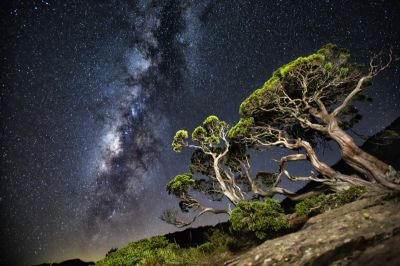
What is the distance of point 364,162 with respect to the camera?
49.8 feet

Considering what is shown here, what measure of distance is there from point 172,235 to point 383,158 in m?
27.4

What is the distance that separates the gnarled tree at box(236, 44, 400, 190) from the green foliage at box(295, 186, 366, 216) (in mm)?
1129

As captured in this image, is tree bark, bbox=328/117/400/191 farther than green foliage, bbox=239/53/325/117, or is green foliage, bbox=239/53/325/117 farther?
green foliage, bbox=239/53/325/117

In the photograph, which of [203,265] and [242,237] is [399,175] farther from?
[203,265]

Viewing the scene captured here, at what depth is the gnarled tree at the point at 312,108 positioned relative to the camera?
16.3m

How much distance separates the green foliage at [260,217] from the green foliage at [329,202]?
1.55 m

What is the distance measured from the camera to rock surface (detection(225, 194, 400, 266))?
5809 millimetres

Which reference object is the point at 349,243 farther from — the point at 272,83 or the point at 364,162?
the point at 272,83

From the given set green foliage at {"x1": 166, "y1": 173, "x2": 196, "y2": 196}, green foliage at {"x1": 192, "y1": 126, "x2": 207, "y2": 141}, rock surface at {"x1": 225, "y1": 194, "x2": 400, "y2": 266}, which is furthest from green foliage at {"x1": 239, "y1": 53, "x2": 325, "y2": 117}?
rock surface at {"x1": 225, "y1": 194, "x2": 400, "y2": 266}

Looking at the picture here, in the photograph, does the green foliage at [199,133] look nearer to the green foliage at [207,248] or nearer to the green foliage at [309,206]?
the green foliage at [207,248]

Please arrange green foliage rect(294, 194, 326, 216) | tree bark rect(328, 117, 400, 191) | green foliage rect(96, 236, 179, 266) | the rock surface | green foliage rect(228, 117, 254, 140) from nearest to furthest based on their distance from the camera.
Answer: the rock surface
green foliage rect(96, 236, 179, 266)
tree bark rect(328, 117, 400, 191)
green foliage rect(294, 194, 326, 216)
green foliage rect(228, 117, 254, 140)

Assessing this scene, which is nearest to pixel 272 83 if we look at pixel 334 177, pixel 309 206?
pixel 334 177

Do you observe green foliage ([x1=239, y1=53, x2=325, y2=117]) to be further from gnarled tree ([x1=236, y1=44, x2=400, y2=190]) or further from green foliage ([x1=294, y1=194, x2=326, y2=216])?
green foliage ([x1=294, y1=194, x2=326, y2=216])

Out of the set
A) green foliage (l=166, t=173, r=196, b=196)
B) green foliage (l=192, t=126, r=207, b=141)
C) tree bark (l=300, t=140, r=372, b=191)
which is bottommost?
tree bark (l=300, t=140, r=372, b=191)
